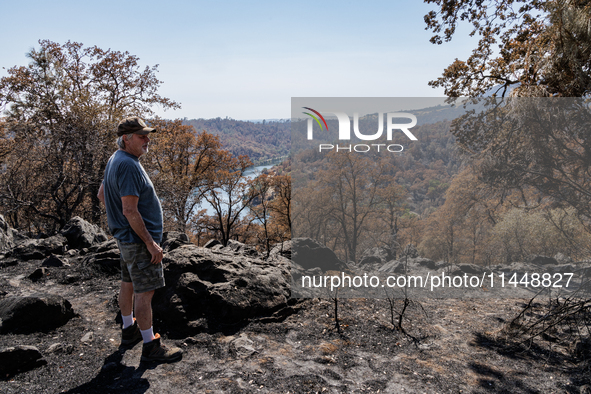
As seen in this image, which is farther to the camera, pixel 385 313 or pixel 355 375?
pixel 385 313

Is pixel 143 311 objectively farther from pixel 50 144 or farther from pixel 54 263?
pixel 50 144

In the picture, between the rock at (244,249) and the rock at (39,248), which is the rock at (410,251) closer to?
the rock at (244,249)

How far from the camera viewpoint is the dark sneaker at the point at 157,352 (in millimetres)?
2900

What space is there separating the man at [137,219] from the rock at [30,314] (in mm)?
1157

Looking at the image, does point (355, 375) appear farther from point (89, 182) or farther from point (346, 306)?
point (89, 182)

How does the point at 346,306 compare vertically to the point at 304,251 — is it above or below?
below

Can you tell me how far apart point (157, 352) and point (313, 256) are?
9.43ft

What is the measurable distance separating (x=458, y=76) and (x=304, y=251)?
5.37 meters

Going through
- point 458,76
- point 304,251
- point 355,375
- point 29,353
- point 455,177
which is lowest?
point 355,375

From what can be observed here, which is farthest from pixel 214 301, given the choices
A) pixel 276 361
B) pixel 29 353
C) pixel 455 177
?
pixel 455 177

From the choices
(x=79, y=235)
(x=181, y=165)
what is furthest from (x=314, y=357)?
(x=181, y=165)

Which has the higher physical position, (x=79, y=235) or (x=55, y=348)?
(x=79, y=235)

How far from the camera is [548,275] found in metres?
5.20

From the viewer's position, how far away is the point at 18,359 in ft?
8.76
